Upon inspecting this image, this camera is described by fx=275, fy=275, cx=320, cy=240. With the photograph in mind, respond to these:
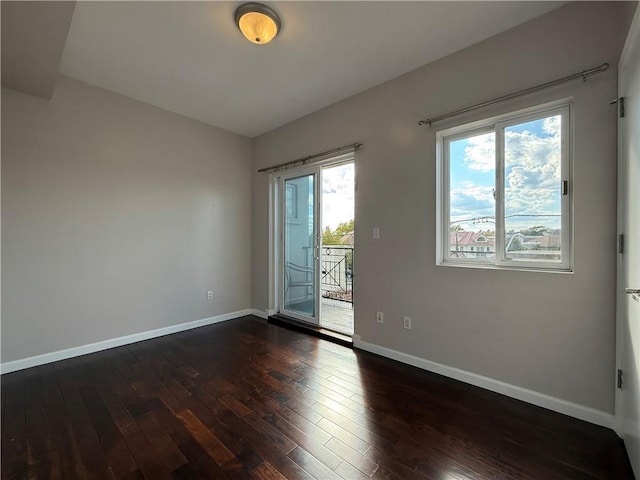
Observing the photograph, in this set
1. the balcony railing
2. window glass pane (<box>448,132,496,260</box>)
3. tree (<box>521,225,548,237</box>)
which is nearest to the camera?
tree (<box>521,225,548,237</box>)

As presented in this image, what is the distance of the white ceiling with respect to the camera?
1.97 metres

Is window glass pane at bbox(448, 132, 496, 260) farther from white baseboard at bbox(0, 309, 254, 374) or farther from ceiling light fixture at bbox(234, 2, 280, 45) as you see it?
white baseboard at bbox(0, 309, 254, 374)

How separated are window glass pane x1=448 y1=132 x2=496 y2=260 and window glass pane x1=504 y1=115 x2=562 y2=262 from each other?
0.41 feet

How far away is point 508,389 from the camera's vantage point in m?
2.10

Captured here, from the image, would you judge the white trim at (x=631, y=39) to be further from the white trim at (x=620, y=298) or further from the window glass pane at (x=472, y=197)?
the window glass pane at (x=472, y=197)

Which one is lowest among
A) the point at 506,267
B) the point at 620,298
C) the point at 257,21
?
the point at 620,298

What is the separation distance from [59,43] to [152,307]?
8.69 ft

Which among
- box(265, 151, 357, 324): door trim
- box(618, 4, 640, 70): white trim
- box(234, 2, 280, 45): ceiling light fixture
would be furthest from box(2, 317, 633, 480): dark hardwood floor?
box(234, 2, 280, 45): ceiling light fixture

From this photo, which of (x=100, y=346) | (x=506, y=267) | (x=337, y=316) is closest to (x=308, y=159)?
(x=337, y=316)

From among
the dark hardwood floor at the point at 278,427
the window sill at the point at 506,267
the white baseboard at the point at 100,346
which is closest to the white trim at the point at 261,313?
the white baseboard at the point at 100,346

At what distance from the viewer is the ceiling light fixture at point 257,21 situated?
1.93 m

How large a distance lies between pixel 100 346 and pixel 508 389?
12.8ft

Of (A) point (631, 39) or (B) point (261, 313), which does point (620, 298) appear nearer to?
(A) point (631, 39)

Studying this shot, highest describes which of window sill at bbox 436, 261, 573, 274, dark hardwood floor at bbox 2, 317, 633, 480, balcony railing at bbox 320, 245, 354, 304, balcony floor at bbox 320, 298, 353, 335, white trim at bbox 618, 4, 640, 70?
white trim at bbox 618, 4, 640, 70
